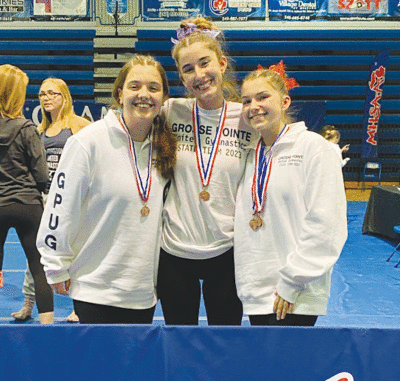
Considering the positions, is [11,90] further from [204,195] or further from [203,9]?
[203,9]

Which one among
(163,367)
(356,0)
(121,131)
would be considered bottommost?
(163,367)

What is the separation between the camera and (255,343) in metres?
1.42

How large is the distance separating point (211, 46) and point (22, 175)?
1.60 meters

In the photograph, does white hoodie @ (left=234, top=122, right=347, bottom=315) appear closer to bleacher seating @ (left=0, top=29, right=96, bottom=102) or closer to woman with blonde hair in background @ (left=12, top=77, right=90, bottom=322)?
woman with blonde hair in background @ (left=12, top=77, right=90, bottom=322)

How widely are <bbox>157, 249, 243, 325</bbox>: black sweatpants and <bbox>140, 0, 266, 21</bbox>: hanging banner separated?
28.9 feet

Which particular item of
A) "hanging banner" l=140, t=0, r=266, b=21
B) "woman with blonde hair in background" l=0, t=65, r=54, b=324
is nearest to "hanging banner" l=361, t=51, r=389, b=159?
"hanging banner" l=140, t=0, r=266, b=21

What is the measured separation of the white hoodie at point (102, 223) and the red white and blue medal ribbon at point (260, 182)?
33 centimetres

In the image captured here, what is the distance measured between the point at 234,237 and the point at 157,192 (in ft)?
1.01

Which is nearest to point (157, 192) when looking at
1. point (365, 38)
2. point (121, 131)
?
point (121, 131)

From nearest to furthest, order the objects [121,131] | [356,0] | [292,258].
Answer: [292,258] < [121,131] < [356,0]

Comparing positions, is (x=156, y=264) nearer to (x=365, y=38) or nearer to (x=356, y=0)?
(x=356, y=0)

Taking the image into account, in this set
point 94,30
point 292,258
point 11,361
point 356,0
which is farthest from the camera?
point 94,30

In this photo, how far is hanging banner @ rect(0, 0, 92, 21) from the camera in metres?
10.0

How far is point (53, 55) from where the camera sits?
10.9m
